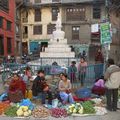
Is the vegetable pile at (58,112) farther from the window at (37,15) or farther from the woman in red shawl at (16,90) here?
the window at (37,15)

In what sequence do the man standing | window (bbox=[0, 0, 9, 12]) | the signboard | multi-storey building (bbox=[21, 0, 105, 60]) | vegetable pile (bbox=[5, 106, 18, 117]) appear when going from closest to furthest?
1. vegetable pile (bbox=[5, 106, 18, 117])
2. the man standing
3. the signboard
4. window (bbox=[0, 0, 9, 12])
5. multi-storey building (bbox=[21, 0, 105, 60])

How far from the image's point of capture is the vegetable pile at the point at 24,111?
32.4 ft

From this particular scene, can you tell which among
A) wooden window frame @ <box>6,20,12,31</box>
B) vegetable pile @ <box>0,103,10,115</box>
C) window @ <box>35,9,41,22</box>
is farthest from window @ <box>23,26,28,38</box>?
vegetable pile @ <box>0,103,10,115</box>

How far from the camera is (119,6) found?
62.5 feet

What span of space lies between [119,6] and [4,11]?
21.6 m

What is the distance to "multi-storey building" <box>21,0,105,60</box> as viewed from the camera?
158 feet

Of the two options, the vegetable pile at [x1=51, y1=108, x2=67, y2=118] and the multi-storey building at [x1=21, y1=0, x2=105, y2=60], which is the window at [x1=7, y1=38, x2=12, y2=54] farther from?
the vegetable pile at [x1=51, y1=108, x2=67, y2=118]

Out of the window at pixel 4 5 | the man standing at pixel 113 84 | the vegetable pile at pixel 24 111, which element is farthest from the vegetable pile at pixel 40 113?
the window at pixel 4 5

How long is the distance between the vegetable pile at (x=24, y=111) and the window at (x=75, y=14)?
39738mm

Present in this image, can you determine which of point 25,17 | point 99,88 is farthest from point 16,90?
point 25,17

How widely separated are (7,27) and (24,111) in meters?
31.2

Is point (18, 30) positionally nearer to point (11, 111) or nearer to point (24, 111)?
point (11, 111)

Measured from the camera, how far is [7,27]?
40312 millimetres

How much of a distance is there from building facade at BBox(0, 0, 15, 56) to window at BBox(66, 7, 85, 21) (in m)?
9.67
